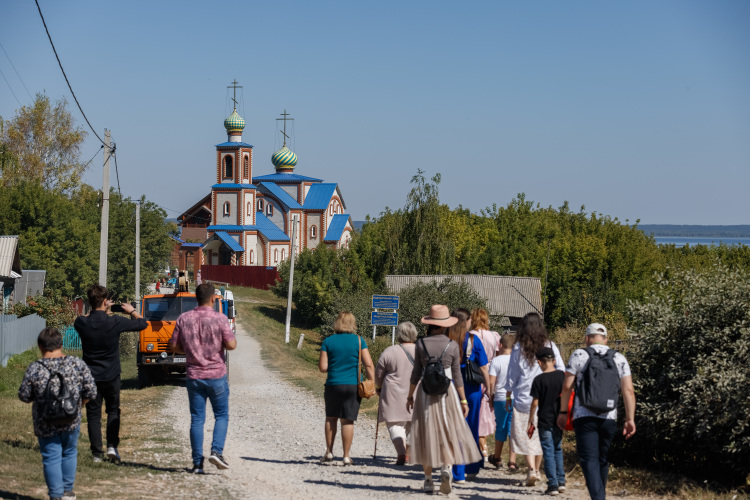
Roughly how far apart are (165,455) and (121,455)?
489 mm

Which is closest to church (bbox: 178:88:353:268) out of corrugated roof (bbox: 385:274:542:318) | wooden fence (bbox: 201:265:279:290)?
wooden fence (bbox: 201:265:279:290)

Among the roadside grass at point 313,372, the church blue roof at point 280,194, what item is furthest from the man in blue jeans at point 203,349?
the church blue roof at point 280,194

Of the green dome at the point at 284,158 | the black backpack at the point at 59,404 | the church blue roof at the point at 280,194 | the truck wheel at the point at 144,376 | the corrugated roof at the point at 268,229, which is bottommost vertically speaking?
the truck wheel at the point at 144,376

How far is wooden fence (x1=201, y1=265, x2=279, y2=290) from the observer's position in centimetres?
6994

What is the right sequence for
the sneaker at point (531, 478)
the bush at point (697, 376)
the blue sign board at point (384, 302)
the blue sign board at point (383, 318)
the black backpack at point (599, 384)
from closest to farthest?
1. the black backpack at point (599, 384)
2. the bush at point (697, 376)
3. the sneaker at point (531, 478)
4. the blue sign board at point (383, 318)
5. the blue sign board at point (384, 302)

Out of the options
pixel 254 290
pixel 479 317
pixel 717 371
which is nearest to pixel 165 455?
pixel 479 317

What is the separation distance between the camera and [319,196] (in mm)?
84062

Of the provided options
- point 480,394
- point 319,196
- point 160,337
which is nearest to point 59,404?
point 480,394

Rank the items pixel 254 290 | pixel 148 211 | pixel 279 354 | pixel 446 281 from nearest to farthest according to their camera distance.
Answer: pixel 279 354 → pixel 446 281 → pixel 148 211 → pixel 254 290

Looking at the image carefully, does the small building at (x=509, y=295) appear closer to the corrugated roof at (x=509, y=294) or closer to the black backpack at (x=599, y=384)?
the corrugated roof at (x=509, y=294)

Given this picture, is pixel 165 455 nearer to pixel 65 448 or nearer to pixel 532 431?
pixel 65 448

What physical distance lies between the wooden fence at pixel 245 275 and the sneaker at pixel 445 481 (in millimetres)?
61700

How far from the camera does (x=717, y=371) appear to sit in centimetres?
869

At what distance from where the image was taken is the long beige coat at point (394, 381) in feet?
29.5
